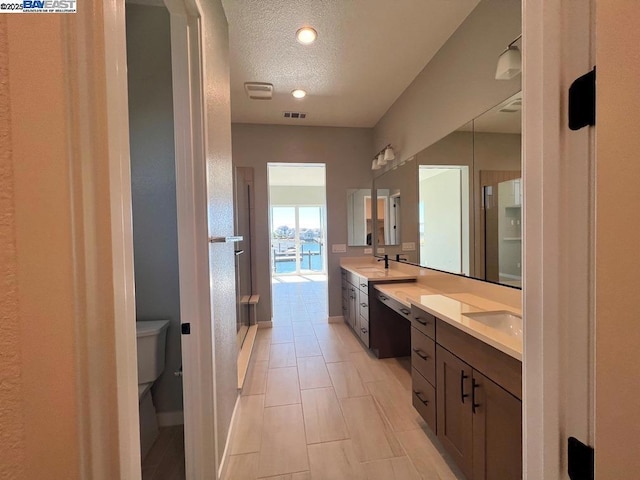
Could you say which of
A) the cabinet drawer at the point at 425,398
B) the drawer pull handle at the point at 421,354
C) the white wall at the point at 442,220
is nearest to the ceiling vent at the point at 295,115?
the white wall at the point at 442,220

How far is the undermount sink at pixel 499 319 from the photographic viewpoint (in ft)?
5.02

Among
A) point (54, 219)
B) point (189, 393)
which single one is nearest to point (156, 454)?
point (189, 393)

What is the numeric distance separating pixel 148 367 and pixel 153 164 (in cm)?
133

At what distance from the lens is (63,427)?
0.36 meters

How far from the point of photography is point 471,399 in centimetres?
131

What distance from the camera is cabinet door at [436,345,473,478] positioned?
133cm

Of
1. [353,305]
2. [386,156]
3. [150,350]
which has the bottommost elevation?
[353,305]

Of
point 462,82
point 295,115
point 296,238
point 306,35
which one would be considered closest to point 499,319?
point 462,82

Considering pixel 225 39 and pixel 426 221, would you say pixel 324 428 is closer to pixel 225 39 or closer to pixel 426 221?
pixel 426 221

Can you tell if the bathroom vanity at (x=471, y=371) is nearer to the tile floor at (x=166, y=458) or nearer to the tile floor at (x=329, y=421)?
the tile floor at (x=329, y=421)

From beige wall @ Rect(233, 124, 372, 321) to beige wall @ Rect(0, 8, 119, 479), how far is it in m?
3.62

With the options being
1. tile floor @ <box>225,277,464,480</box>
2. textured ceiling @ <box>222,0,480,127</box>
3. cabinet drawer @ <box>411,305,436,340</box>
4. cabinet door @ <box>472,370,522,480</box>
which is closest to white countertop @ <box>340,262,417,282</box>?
tile floor @ <box>225,277,464,480</box>

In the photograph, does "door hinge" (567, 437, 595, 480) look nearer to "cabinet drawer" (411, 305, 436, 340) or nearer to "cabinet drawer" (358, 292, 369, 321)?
"cabinet drawer" (411, 305, 436, 340)

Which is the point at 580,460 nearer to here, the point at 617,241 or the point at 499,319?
the point at 617,241
